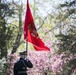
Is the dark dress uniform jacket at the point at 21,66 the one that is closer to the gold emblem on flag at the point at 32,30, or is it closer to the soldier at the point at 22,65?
the soldier at the point at 22,65

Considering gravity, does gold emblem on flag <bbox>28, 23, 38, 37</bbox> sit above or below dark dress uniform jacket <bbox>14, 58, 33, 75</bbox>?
above

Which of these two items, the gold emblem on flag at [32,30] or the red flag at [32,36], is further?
the gold emblem on flag at [32,30]

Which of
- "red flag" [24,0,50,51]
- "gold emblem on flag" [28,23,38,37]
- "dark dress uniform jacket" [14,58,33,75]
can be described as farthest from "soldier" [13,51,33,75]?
"gold emblem on flag" [28,23,38,37]

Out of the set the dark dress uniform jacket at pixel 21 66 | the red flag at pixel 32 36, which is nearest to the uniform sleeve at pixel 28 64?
the dark dress uniform jacket at pixel 21 66

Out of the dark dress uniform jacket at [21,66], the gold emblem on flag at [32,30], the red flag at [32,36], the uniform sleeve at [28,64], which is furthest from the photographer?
the gold emblem on flag at [32,30]

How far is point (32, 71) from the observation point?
28.5 m

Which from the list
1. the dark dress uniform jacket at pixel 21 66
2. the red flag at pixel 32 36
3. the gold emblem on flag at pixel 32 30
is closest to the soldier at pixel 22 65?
the dark dress uniform jacket at pixel 21 66

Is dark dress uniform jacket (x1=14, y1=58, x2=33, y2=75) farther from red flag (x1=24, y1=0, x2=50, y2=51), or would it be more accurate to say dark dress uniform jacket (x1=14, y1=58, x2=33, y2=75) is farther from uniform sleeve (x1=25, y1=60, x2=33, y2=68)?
red flag (x1=24, y1=0, x2=50, y2=51)

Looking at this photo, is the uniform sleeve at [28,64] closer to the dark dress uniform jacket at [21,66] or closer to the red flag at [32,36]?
the dark dress uniform jacket at [21,66]

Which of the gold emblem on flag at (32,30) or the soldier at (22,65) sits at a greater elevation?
the gold emblem on flag at (32,30)

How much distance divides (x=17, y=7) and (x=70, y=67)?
9.36 metres

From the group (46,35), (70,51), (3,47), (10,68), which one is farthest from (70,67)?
(46,35)

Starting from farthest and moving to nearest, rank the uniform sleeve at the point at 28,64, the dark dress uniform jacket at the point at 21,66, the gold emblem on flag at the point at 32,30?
the gold emblem on flag at the point at 32,30 → the dark dress uniform jacket at the point at 21,66 → the uniform sleeve at the point at 28,64

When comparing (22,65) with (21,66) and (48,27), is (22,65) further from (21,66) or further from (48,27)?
(48,27)
